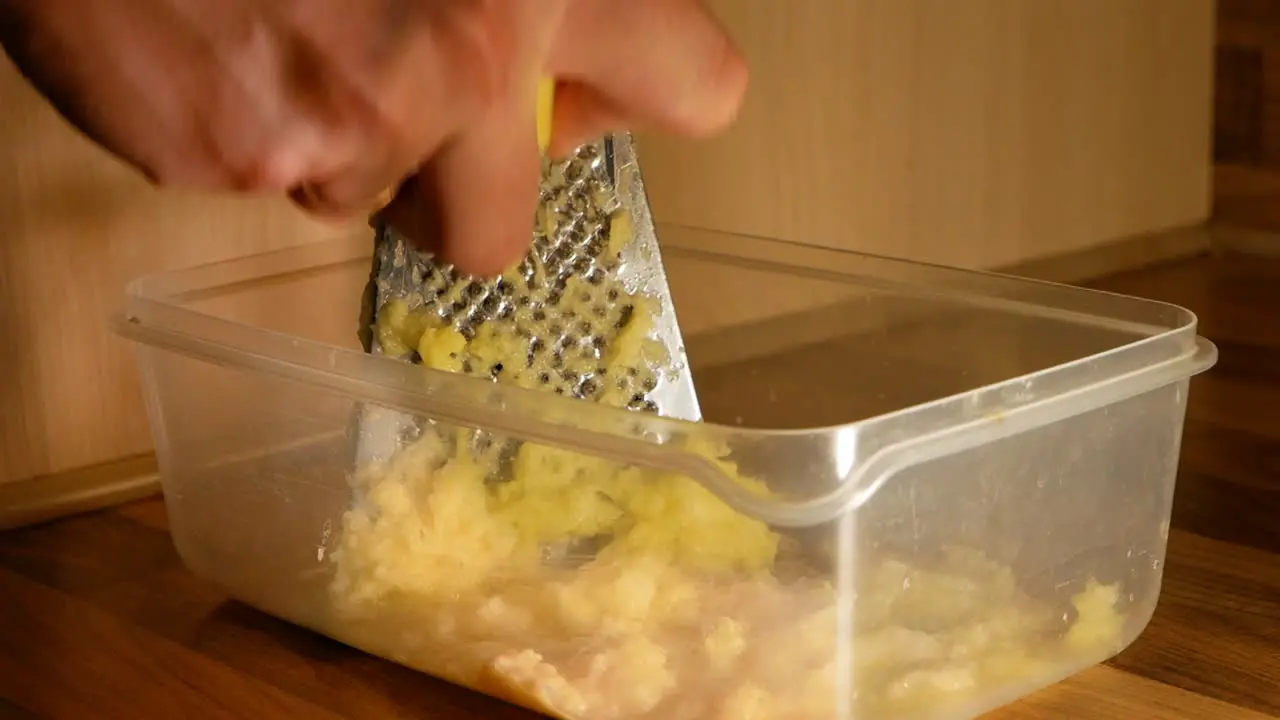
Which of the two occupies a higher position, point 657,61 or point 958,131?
point 657,61

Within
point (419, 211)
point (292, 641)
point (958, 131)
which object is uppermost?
point (419, 211)

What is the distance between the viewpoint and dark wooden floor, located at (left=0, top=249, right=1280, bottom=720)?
55cm

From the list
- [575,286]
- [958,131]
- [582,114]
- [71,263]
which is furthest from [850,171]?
[582,114]

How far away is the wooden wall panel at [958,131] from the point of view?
102 cm

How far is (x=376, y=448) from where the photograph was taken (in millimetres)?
583

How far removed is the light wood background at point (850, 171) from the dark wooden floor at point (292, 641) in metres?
0.10

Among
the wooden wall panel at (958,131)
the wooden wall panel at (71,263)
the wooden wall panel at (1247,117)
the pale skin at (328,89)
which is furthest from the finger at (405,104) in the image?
the wooden wall panel at (1247,117)

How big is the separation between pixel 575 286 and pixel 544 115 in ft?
1.10

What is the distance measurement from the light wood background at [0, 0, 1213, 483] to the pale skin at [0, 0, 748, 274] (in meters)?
0.51

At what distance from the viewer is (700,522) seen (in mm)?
535

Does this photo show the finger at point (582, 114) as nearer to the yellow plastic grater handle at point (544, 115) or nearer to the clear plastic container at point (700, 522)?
the yellow plastic grater handle at point (544, 115)

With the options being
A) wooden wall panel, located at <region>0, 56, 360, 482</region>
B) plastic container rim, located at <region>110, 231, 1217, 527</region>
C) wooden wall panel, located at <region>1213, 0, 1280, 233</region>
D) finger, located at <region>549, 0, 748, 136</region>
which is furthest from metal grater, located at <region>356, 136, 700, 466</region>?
wooden wall panel, located at <region>1213, 0, 1280, 233</region>

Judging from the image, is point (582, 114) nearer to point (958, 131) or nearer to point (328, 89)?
point (328, 89)

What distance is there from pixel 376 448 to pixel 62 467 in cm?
29
